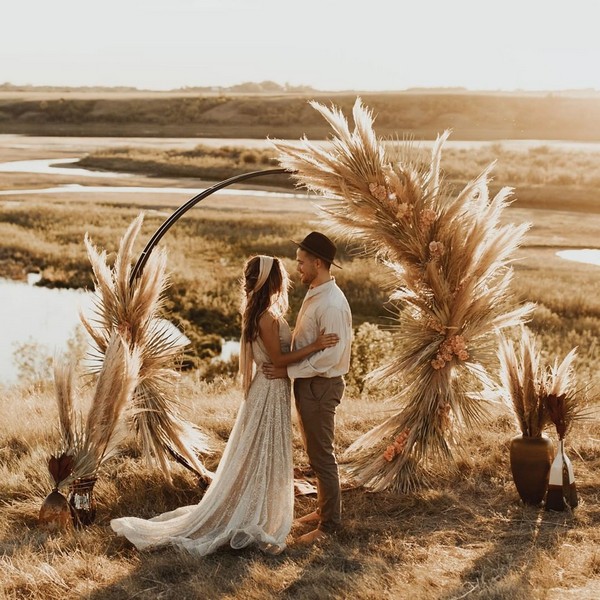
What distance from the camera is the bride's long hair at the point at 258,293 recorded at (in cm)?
585

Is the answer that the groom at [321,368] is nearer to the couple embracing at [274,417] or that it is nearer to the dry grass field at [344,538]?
the couple embracing at [274,417]

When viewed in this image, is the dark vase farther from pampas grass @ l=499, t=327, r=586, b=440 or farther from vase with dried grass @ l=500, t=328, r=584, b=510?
pampas grass @ l=499, t=327, r=586, b=440

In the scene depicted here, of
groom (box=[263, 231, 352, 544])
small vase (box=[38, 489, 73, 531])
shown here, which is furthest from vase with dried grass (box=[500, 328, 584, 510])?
small vase (box=[38, 489, 73, 531])

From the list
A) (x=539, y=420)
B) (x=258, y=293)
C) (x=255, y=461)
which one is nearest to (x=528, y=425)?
(x=539, y=420)

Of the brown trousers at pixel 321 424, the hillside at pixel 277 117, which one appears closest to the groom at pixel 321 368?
the brown trousers at pixel 321 424

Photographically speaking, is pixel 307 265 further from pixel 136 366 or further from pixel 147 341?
pixel 147 341

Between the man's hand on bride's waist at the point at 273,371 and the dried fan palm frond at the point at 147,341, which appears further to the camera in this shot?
the dried fan palm frond at the point at 147,341

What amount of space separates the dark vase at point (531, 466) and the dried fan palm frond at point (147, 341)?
96.0 inches

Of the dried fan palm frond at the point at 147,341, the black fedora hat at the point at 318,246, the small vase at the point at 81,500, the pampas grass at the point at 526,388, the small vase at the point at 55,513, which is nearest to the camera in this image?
the black fedora hat at the point at 318,246

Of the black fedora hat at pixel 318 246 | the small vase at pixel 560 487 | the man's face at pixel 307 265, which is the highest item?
the black fedora hat at pixel 318 246

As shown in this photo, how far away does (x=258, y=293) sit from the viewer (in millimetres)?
5848

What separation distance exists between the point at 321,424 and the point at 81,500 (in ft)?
6.16

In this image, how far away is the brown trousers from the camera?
5.92 m

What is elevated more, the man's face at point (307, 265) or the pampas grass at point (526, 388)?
the man's face at point (307, 265)
